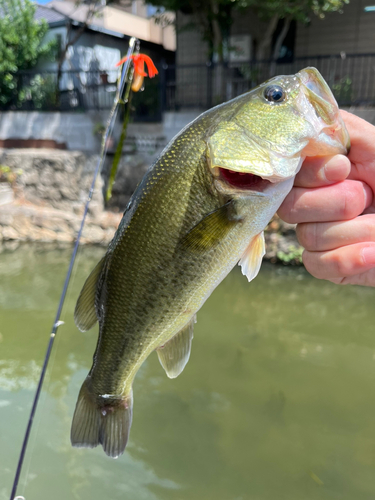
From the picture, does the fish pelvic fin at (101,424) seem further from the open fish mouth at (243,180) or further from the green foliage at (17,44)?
the green foliage at (17,44)

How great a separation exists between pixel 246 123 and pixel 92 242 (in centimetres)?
752

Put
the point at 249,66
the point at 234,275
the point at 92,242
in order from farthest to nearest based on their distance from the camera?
the point at 249,66 → the point at 92,242 → the point at 234,275

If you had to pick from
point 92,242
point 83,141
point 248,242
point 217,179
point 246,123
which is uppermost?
point 246,123

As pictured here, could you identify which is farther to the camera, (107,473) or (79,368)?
(79,368)

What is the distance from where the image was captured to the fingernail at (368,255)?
1352mm

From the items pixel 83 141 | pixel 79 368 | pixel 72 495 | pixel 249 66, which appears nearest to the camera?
pixel 72 495

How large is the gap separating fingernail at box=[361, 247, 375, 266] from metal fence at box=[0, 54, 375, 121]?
8061mm

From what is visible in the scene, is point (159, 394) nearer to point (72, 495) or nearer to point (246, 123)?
point (72, 495)

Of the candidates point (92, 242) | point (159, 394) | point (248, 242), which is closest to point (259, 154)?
point (248, 242)

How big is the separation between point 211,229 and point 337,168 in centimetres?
50

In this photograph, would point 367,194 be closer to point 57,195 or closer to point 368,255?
point 368,255

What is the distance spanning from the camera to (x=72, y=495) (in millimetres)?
2887

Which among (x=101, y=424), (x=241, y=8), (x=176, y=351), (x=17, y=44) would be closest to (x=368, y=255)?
(x=176, y=351)

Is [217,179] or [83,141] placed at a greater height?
Result: [217,179]
